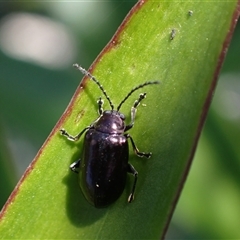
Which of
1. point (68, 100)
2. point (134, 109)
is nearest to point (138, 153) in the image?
point (134, 109)

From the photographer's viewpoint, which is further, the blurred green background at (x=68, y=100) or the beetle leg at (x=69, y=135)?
the blurred green background at (x=68, y=100)

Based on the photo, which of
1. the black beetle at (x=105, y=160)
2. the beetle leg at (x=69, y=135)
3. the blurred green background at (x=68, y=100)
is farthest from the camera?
the blurred green background at (x=68, y=100)

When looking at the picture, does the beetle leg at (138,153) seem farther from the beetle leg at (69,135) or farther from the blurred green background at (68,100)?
the blurred green background at (68,100)

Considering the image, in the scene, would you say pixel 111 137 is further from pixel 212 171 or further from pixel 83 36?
pixel 83 36

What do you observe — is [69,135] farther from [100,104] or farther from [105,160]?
[105,160]

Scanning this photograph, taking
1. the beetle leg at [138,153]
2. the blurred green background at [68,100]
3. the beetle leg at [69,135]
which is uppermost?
the beetle leg at [69,135]

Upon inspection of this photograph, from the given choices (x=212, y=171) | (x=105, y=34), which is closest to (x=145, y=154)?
(x=212, y=171)

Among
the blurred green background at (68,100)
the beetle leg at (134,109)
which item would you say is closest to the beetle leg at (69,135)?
the beetle leg at (134,109)
